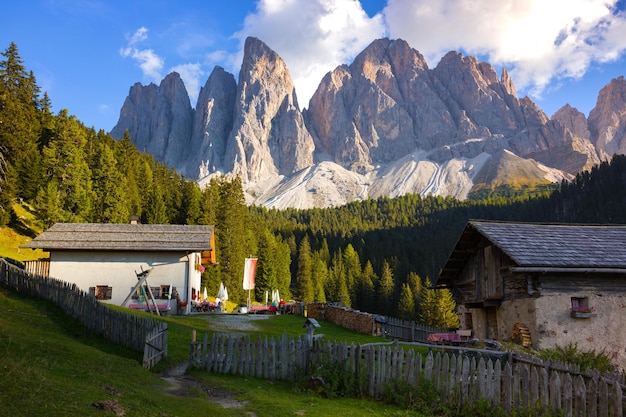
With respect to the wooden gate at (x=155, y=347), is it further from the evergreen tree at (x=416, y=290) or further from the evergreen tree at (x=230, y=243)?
the evergreen tree at (x=416, y=290)

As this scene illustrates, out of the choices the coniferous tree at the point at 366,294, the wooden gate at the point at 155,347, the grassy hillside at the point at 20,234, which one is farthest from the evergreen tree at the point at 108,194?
the coniferous tree at the point at 366,294

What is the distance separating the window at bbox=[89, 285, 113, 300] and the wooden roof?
2480 cm

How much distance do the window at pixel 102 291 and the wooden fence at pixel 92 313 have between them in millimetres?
14565

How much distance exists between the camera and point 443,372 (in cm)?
1178

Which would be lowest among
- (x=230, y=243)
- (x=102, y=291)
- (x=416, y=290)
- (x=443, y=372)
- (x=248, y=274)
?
(x=416, y=290)

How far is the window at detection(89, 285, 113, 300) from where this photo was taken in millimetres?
35812

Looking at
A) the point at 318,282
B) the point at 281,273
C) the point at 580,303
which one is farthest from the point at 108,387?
the point at 318,282

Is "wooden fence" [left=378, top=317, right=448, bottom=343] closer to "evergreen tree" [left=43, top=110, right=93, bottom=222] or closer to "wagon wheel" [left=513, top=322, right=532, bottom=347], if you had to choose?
"wagon wheel" [left=513, top=322, right=532, bottom=347]

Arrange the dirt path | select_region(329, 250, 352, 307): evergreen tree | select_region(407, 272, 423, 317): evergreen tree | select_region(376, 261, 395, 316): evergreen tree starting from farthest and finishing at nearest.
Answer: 1. select_region(376, 261, 395, 316): evergreen tree
2. select_region(329, 250, 352, 307): evergreen tree
3. select_region(407, 272, 423, 317): evergreen tree
4. the dirt path

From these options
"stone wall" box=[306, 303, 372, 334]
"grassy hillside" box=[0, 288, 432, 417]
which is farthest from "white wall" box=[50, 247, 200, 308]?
"grassy hillside" box=[0, 288, 432, 417]

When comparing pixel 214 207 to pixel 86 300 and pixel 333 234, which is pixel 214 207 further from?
pixel 333 234

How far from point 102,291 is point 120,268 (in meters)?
2.08

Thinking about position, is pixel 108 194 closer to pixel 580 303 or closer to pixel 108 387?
pixel 580 303

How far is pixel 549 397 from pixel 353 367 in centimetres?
494
